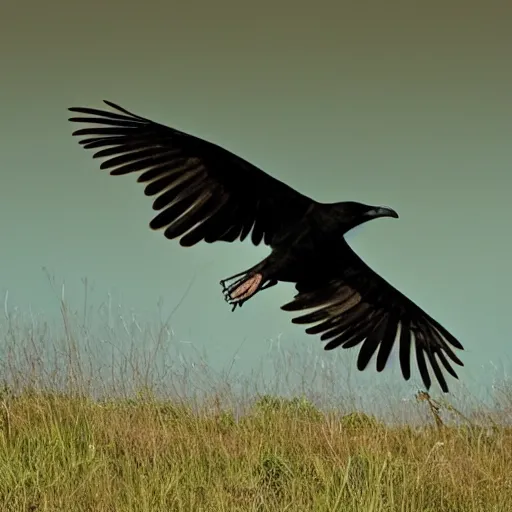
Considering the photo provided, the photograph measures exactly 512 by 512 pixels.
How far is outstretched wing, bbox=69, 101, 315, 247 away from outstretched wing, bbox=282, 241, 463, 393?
0.89 m

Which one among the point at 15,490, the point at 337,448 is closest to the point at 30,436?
A: the point at 15,490

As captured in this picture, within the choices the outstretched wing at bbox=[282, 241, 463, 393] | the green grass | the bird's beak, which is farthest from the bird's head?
the green grass

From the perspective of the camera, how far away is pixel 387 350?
6512mm

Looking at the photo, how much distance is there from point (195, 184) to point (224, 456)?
173cm

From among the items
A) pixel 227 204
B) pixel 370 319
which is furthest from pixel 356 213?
pixel 370 319

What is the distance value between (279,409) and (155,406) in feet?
3.24

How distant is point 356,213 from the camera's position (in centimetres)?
539

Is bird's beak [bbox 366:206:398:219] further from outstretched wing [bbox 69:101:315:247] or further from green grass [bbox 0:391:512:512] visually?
green grass [bbox 0:391:512:512]

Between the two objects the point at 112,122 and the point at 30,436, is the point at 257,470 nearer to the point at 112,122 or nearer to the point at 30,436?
the point at 30,436

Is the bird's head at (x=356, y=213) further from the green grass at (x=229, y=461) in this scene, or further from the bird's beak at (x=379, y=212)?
the green grass at (x=229, y=461)

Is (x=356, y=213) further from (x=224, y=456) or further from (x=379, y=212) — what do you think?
(x=224, y=456)

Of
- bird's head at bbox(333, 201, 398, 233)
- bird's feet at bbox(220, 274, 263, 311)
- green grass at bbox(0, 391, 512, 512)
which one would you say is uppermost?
bird's head at bbox(333, 201, 398, 233)

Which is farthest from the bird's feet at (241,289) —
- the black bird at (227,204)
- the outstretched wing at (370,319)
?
the outstretched wing at (370,319)

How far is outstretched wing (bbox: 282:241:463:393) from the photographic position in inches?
248
